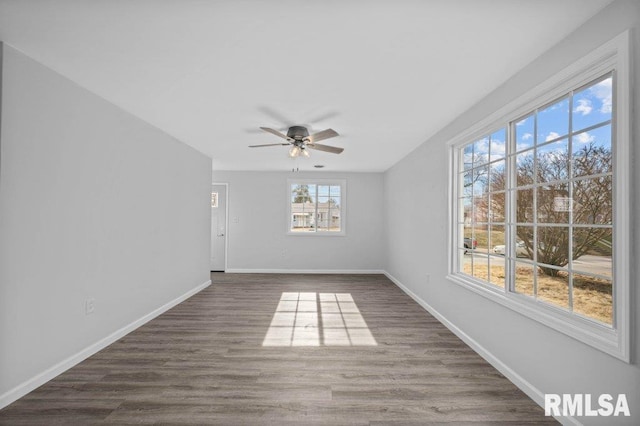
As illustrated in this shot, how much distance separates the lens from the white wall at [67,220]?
→ 2037 millimetres

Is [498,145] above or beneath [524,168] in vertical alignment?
above

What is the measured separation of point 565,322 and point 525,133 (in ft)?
4.48

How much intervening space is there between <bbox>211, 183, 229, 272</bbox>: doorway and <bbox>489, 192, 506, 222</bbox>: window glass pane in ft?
18.0

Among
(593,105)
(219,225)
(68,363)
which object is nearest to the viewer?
(593,105)

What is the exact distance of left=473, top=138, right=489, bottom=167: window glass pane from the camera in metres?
2.93

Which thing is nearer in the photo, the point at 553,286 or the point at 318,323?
the point at 553,286

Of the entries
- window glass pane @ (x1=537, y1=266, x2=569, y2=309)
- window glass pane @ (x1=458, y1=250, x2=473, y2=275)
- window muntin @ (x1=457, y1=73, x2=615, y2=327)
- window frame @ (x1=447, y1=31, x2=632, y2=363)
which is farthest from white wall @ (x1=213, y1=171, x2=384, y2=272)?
window glass pane @ (x1=537, y1=266, x2=569, y2=309)

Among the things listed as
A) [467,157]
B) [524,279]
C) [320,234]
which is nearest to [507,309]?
[524,279]

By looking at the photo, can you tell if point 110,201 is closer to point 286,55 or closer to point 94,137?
point 94,137

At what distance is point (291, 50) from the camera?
2035 millimetres

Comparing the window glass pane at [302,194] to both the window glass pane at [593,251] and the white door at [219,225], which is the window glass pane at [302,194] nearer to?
the white door at [219,225]

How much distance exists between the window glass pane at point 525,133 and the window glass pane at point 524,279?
2.95 ft

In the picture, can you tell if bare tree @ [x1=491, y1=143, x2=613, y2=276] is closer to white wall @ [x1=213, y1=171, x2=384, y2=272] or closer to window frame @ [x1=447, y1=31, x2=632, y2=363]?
A: window frame @ [x1=447, y1=31, x2=632, y2=363]

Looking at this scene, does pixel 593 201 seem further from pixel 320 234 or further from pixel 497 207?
pixel 320 234
